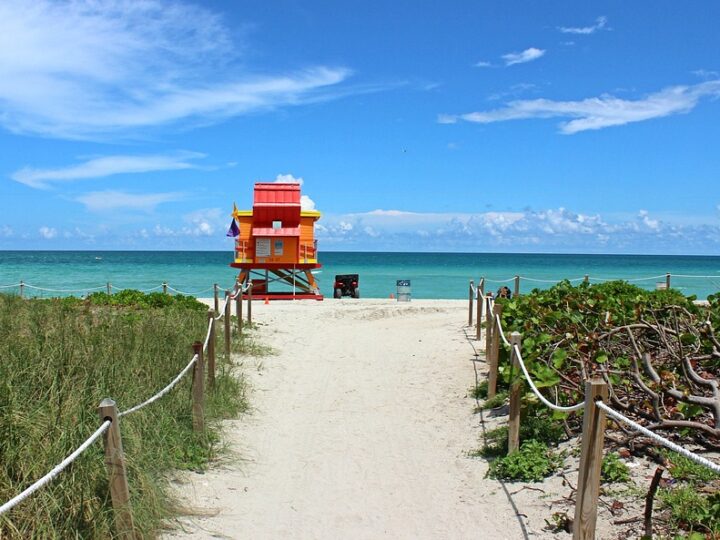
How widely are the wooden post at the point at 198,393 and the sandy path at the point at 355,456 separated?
1.80 feet

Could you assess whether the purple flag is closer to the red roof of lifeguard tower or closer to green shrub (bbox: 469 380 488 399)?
the red roof of lifeguard tower

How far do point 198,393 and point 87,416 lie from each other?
6.89 ft

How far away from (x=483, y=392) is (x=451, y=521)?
14.3 feet

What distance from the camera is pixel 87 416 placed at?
493 cm

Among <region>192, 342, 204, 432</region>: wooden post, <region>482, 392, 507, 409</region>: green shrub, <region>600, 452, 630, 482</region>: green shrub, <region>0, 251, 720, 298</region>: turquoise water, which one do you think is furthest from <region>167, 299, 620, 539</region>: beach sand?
<region>0, 251, 720, 298</region>: turquoise water

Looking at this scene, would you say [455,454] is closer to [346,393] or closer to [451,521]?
[451,521]

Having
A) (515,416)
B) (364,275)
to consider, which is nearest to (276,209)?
(515,416)

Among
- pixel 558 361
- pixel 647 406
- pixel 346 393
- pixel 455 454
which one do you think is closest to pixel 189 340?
pixel 346 393

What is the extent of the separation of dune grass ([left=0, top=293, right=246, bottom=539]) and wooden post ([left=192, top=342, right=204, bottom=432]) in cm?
10

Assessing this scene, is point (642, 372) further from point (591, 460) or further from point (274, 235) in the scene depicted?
point (274, 235)

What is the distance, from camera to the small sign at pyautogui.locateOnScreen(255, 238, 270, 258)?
29.2 m

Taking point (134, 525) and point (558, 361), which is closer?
point (134, 525)

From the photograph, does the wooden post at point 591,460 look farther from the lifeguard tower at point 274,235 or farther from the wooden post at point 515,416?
the lifeguard tower at point 274,235

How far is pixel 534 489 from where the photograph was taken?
19.4 ft
